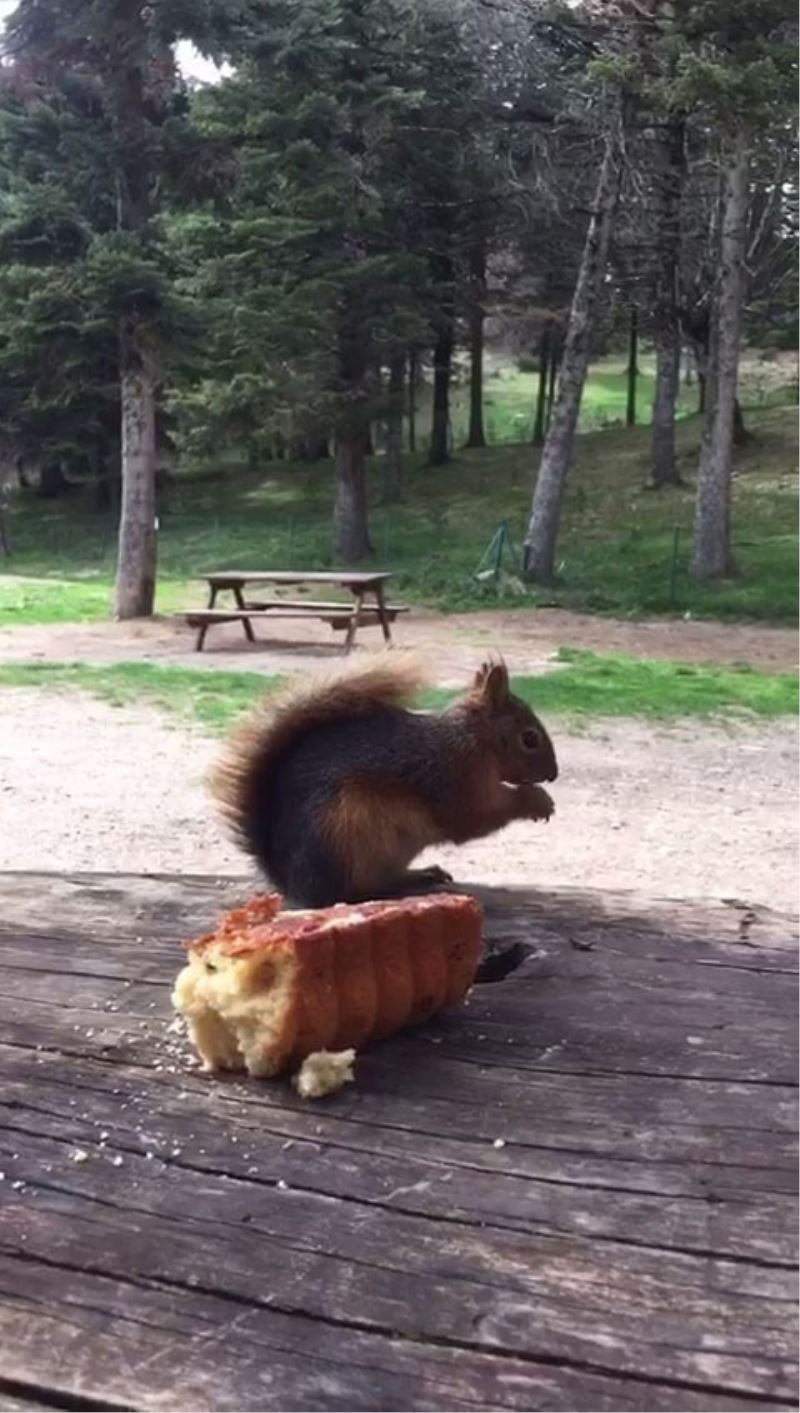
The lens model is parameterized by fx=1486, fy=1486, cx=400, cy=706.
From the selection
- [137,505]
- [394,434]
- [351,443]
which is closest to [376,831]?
[137,505]

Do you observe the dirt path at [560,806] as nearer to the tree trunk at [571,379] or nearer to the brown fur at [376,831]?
the brown fur at [376,831]

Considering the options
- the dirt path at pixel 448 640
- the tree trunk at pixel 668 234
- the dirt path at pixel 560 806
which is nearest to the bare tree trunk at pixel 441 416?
the tree trunk at pixel 668 234

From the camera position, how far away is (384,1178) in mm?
474

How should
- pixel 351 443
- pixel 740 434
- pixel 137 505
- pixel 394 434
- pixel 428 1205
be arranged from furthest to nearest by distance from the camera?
pixel 740 434, pixel 394 434, pixel 351 443, pixel 137 505, pixel 428 1205

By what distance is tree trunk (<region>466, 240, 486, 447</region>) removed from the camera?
27.4 ft

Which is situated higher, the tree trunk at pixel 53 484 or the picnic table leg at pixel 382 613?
the tree trunk at pixel 53 484

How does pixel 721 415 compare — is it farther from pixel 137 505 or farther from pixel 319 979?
pixel 319 979

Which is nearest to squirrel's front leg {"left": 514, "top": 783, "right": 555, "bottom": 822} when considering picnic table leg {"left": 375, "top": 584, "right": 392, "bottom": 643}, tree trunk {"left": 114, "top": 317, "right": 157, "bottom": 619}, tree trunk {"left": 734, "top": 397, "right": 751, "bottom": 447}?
picnic table leg {"left": 375, "top": 584, "right": 392, "bottom": 643}

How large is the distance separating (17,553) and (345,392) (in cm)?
182

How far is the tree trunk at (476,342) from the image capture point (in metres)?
8.35

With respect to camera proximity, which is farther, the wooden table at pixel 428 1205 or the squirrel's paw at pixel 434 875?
the squirrel's paw at pixel 434 875

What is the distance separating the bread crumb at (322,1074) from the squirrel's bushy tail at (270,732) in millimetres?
271

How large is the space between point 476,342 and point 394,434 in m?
1.42

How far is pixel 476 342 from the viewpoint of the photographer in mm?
9891
